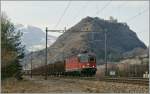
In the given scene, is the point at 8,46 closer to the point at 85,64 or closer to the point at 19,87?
the point at 19,87

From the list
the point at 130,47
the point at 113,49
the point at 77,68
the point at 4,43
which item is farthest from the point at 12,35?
the point at 130,47

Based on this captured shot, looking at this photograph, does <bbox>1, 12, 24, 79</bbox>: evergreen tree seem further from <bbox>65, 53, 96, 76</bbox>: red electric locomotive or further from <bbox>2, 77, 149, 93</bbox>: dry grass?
<bbox>65, 53, 96, 76</bbox>: red electric locomotive

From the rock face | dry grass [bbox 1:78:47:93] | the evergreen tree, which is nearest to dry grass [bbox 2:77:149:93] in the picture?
dry grass [bbox 1:78:47:93]

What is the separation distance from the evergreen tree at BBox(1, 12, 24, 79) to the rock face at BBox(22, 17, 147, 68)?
19531 mm

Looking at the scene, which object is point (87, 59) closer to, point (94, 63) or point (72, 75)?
point (94, 63)

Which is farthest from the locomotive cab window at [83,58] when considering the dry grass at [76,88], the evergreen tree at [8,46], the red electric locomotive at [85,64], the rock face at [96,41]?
the dry grass at [76,88]

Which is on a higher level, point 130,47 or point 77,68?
point 130,47

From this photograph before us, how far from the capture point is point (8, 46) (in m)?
42.9

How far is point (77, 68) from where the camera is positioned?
2286 inches

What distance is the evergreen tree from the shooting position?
39.8m

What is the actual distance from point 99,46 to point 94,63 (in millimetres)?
36795

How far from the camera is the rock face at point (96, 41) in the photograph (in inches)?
3049

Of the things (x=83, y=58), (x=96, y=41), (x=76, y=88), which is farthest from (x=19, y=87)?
(x=96, y=41)

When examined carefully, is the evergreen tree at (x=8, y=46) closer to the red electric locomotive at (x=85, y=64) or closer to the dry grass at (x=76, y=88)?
the dry grass at (x=76, y=88)
